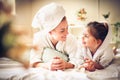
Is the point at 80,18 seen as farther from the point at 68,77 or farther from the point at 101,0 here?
the point at 68,77

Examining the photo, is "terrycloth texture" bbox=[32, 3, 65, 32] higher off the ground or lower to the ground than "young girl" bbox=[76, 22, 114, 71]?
higher

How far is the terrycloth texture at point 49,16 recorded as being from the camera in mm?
1167

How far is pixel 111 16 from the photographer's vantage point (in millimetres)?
1187

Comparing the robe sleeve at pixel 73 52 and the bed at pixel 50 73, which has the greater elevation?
the robe sleeve at pixel 73 52

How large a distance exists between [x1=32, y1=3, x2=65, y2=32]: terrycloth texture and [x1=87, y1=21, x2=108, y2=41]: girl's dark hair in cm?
16

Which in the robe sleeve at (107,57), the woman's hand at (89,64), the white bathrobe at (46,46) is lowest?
the woman's hand at (89,64)

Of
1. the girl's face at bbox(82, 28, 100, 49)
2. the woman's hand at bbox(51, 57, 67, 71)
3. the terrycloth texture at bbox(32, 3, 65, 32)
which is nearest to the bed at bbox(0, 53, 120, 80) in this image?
the woman's hand at bbox(51, 57, 67, 71)

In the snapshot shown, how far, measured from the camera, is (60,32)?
47.6 inches

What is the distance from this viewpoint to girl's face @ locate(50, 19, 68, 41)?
1.19 metres

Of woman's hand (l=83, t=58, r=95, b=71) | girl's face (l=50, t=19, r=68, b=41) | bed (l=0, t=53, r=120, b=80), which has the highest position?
girl's face (l=50, t=19, r=68, b=41)

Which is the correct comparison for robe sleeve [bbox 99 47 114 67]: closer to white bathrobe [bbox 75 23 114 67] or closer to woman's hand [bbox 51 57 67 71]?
white bathrobe [bbox 75 23 114 67]

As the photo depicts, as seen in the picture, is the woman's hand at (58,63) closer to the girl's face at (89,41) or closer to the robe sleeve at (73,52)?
the robe sleeve at (73,52)

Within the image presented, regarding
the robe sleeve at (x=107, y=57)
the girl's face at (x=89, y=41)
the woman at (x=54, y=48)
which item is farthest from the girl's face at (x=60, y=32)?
the robe sleeve at (x=107, y=57)

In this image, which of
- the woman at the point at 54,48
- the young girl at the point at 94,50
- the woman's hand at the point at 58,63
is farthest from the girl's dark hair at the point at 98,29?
the woman's hand at the point at 58,63
